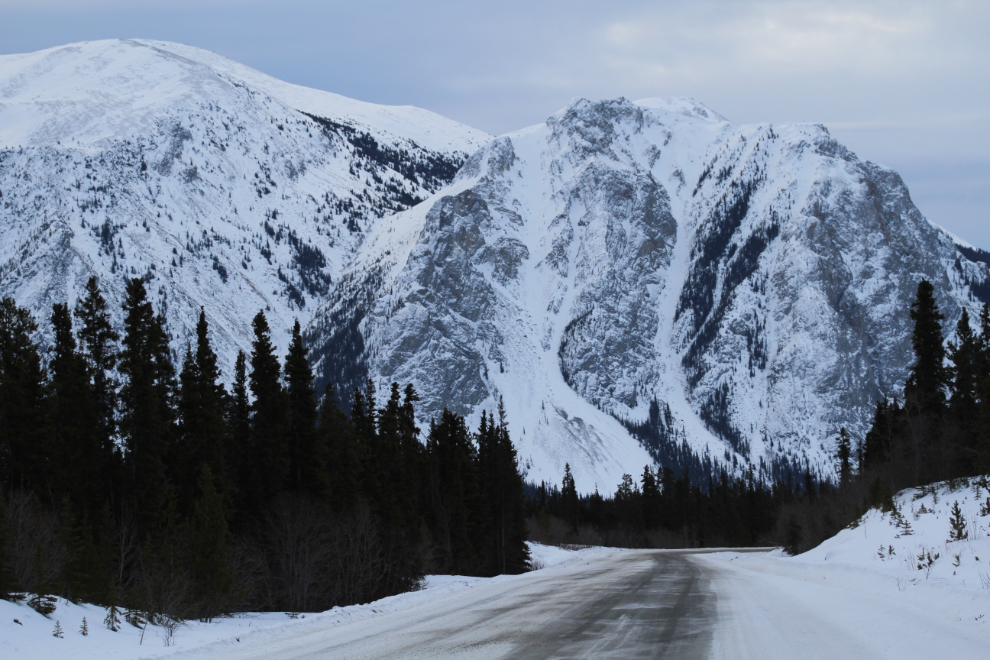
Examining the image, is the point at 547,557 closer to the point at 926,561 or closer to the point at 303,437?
the point at 303,437

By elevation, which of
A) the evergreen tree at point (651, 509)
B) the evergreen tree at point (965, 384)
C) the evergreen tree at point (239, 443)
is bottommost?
the evergreen tree at point (651, 509)

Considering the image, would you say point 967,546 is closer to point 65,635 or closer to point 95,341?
point 65,635

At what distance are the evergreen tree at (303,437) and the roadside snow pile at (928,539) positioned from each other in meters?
27.3

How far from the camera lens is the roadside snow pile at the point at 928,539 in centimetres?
2269

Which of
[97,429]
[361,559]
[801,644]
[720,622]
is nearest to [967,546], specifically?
[720,622]

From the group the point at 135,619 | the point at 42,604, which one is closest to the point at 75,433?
the point at 135,619

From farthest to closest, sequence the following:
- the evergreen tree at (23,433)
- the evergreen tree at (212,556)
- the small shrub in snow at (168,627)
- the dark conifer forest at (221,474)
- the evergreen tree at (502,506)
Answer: the evergreen tree at (502,506), the evergreen tree at (23,433), the dark conifer forest at (221,474), the evergreen tree at (212,556), the small shrub in snow at (168,627)

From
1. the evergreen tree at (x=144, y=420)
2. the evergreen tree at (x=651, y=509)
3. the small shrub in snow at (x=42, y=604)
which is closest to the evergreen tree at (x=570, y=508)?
the evergreen tree at (x=651, y=509)

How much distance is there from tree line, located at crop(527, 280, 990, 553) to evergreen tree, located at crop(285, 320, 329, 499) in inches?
1185

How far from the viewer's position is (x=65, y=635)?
17547 mm

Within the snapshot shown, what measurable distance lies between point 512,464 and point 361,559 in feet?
140

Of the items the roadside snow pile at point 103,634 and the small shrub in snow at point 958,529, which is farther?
the small shrub in snow at point 958,529

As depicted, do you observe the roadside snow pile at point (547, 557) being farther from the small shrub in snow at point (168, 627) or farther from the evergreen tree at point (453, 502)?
the small shrub in snow at point (168, 627)

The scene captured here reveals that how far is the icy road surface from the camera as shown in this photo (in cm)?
1438
